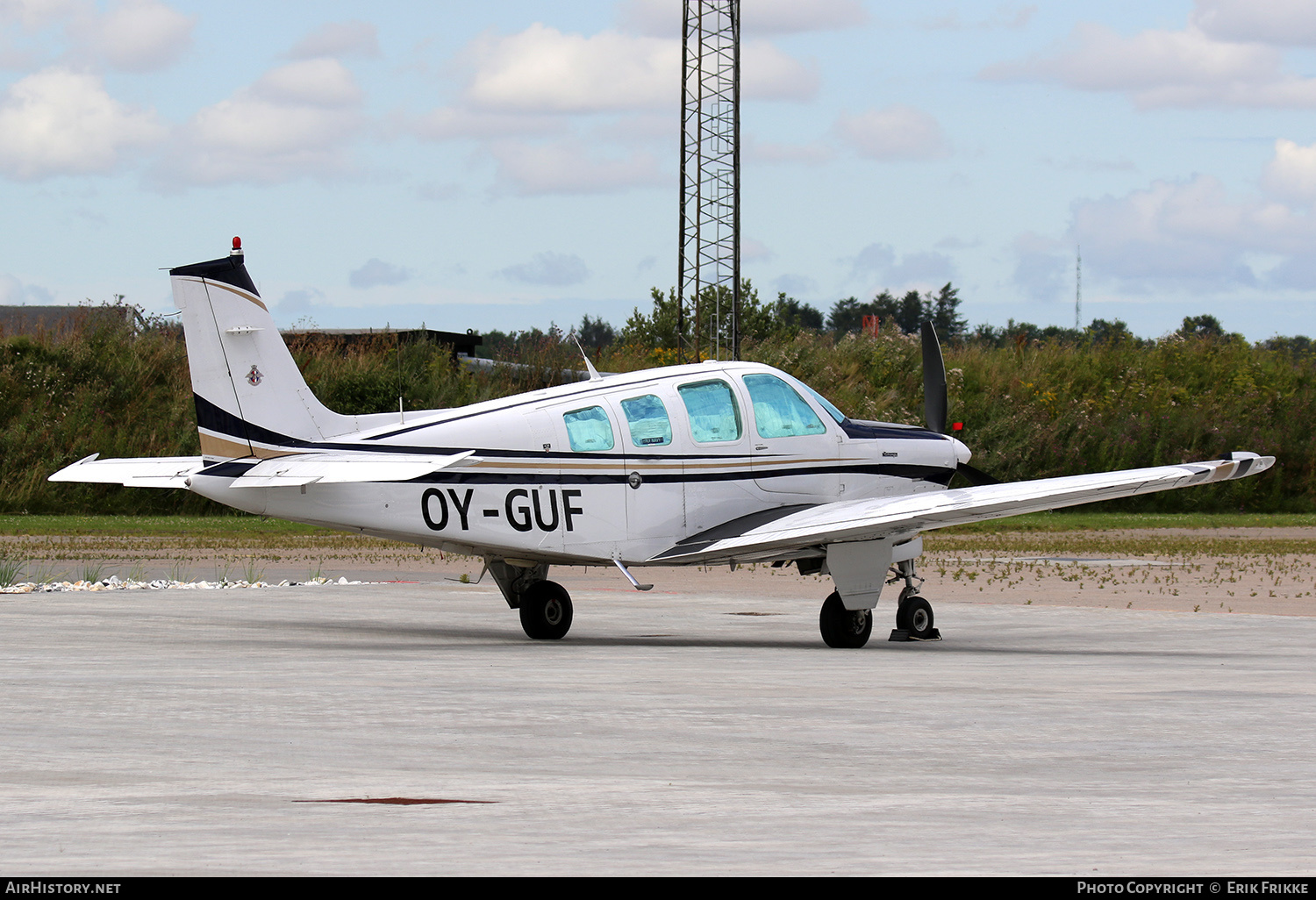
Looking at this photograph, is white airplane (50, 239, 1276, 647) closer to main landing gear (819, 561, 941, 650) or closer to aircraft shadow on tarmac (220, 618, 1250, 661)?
main landing gear (819, 561, 941, 650)

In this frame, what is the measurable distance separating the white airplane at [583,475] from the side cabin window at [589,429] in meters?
0.02

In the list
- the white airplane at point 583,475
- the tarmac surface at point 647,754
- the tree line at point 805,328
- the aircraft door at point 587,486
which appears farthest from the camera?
the tree line at point 805,328

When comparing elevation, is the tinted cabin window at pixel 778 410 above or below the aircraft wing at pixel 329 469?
above

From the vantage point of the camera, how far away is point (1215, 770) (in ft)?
26.5

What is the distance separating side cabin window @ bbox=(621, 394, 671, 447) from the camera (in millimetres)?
15406

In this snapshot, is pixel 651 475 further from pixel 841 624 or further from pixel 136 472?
pixel 136 472

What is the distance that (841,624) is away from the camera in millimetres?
15453

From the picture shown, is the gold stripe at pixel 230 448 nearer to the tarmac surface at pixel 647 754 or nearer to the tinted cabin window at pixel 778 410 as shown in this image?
the tarmac surface at pixel 647 754

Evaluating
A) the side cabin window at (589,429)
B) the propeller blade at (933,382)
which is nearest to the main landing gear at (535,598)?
the side cabin window at (589,429)

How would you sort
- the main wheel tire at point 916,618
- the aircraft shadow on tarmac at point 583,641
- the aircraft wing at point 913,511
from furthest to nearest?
the main wheel tire at point 916,618 → the aircraft shadow on tarmac at point 583,641 → the aircraft wing at point 913,511

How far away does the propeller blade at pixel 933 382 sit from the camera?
59.7ft

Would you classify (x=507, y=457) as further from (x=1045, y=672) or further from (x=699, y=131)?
(x=699, y=131)

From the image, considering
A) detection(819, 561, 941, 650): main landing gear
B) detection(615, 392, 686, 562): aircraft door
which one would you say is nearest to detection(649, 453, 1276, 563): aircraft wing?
detection(615, 392, 686, 562): aircraft door
